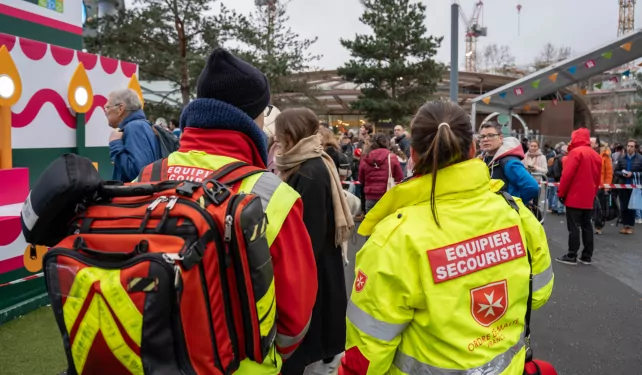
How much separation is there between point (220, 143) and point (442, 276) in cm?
87

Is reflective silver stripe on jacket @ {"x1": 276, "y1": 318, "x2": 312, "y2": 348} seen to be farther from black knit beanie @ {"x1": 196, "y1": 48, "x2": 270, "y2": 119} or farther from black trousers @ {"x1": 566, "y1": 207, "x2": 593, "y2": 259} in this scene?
black trousers @ {"x1": 566, "y1": 207, "x2": 593, "y2": 259}

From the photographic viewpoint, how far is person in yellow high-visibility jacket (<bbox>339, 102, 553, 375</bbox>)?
5.25ft

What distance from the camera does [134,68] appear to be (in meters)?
5.80

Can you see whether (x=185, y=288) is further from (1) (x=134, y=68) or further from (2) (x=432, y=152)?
(1) (x=134, y=68)

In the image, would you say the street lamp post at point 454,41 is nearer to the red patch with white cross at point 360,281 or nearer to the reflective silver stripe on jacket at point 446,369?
the reflective silver stripe on jacket at point 446,369

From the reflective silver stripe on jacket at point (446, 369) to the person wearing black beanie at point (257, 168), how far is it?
14.3 inches

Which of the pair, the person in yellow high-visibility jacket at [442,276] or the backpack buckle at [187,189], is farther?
the person in yellow high-visibility jacket at [442,276]

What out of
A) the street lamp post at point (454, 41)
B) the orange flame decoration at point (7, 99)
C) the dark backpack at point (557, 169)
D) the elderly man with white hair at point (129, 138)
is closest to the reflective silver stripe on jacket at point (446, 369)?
the elderly man with white hair at point (129, 138)

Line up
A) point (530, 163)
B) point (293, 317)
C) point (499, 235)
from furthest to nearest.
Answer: point (530, 163)
point (499, 235)
point (293, 317)

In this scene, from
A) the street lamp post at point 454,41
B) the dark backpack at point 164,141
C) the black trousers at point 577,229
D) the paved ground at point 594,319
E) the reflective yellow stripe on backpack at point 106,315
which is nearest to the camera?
the reflective yellow stripe on backpack at point 106,315

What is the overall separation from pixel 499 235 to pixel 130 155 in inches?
109

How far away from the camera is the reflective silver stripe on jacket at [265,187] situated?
151cm

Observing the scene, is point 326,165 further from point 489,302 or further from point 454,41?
point 454,41

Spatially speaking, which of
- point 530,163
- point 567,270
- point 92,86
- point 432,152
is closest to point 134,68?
point 92,86
